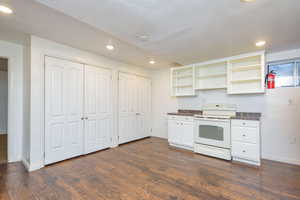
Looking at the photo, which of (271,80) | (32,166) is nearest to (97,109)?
(32,166)

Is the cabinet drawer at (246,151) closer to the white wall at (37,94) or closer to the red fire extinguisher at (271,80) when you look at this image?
the red fire extinguisher at (271,80)

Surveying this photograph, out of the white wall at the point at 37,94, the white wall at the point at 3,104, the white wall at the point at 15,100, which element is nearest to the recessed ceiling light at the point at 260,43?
the white wall at the point at 37,94

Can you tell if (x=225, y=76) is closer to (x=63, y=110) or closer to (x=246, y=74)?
(x=246, y=74)

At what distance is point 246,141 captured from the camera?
2.75 metres

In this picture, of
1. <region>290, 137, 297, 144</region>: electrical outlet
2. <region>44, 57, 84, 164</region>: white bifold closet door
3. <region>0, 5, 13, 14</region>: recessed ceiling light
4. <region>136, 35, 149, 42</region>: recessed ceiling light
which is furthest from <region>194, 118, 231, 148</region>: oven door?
<region>0, 5, 13, 14</region>: recessed ceiling light

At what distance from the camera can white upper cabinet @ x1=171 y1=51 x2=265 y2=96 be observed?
305 centimetres

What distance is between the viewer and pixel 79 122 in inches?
124

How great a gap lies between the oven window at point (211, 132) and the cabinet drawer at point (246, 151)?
1.00 ft

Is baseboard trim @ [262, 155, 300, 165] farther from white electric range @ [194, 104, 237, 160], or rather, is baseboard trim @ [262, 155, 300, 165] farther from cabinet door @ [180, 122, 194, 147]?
cabinet door @ [180, 122, 194, 147]

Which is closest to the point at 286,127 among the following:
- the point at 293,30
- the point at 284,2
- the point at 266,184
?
the point at 266,184

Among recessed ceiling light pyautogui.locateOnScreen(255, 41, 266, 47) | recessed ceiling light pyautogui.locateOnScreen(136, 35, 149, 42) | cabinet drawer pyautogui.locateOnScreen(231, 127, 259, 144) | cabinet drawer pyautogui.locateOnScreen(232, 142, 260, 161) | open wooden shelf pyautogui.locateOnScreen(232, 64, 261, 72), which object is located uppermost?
recessed ceiling light pyautogui.locateOnScreen(255, 41, 266, 47)

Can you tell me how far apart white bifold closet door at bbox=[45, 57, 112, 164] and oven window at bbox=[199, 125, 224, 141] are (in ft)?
8.05

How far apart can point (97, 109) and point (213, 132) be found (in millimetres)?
2912

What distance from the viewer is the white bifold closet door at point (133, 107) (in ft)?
13.4
